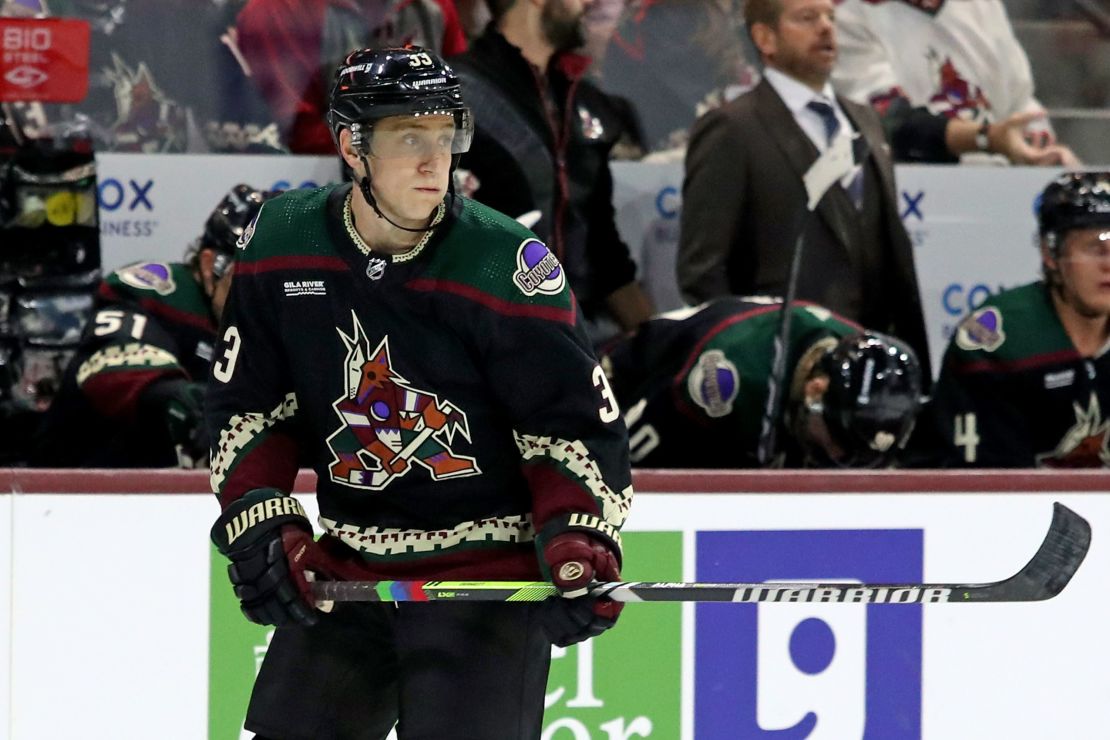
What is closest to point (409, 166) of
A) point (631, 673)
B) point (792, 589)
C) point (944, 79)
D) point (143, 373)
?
point (792, 589)

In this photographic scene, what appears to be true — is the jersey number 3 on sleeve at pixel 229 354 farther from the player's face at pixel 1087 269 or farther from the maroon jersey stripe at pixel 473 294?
the player's face at pixel 1087 269

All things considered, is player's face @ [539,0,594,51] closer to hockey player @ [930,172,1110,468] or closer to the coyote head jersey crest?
hockey player @ [930,172,1110,468]

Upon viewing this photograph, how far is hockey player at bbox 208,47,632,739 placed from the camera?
89.4 inches

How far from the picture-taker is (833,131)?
420 cm

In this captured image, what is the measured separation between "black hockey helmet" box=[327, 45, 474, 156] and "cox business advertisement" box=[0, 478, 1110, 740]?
108cm

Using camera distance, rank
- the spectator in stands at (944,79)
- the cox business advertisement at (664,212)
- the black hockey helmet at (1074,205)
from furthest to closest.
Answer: the spectator in stands at (944,79)
the cox business advertisement at (664,212)
the black hockey helmet at (1074,205)

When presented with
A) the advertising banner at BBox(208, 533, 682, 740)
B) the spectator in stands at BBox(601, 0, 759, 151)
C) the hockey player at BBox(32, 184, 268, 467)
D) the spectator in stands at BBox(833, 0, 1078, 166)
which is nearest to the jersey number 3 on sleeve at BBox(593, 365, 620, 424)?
the advertising banner at BBox(208, 533, 682, 740)

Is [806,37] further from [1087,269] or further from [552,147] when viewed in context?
[1087,269]

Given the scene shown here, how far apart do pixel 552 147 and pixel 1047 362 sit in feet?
3.56

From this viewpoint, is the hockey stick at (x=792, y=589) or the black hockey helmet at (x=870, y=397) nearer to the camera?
the hockey stick at (x=792, y=589)

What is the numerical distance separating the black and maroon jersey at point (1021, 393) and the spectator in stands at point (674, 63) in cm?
86

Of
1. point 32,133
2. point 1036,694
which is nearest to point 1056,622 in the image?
point 1036,694

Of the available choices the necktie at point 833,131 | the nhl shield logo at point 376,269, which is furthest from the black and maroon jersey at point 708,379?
the nhl shield logo at point 376,269

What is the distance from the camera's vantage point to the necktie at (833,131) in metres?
4.19
